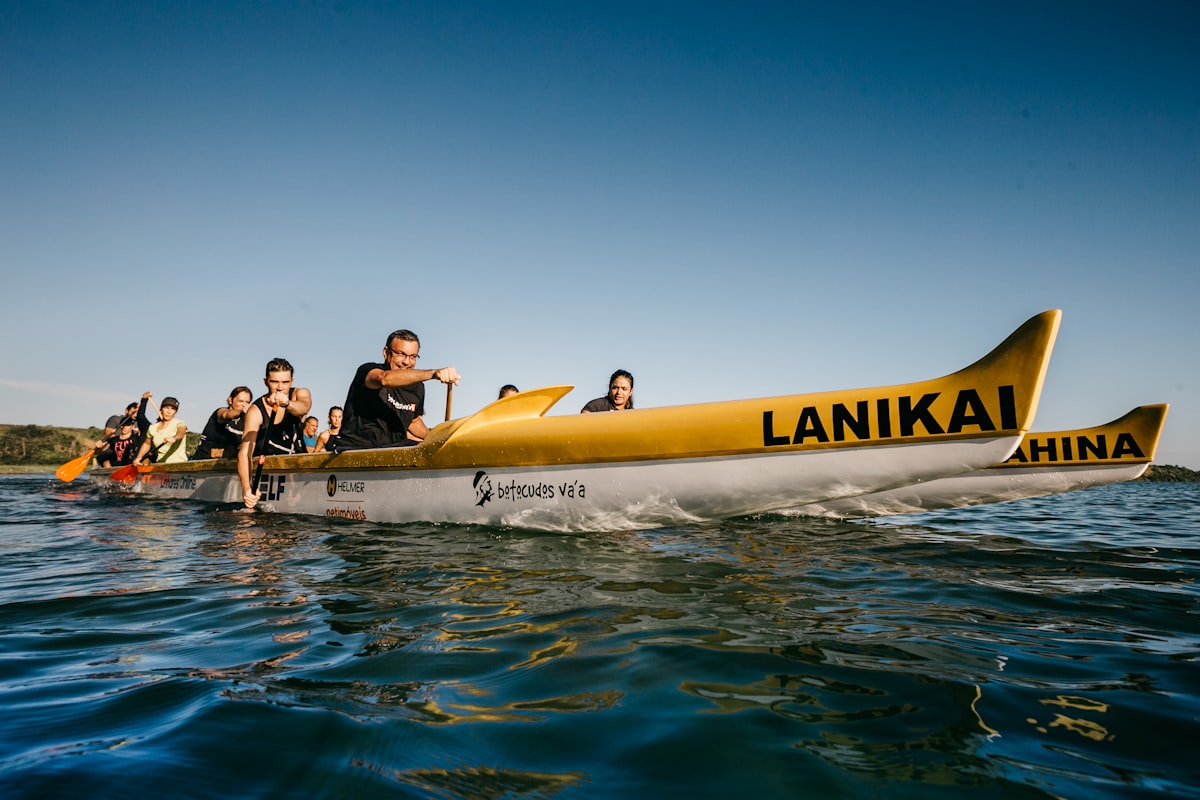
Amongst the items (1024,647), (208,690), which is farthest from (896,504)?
(208,690)

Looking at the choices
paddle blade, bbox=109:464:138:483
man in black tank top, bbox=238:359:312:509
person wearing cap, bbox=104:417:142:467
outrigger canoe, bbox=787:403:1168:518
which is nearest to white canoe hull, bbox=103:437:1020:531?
man in black tank top, bbox=238:359:312:509

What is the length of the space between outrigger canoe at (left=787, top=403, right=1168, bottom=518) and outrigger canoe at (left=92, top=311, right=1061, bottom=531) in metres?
2.61

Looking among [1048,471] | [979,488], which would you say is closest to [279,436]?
[979,488]

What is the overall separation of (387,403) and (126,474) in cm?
683

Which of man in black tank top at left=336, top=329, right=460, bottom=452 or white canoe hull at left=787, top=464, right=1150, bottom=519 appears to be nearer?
man in black tank top at left=336, top=329, right=460, bottom=452

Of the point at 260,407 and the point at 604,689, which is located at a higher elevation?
the point at 260,407

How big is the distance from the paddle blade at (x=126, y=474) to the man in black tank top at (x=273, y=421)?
3851 millimetres

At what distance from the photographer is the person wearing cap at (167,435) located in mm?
11594

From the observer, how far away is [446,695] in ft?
6.26

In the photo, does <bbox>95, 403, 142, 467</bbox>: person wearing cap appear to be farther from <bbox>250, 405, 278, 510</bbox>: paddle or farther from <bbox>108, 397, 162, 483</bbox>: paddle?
<bbox>250, 405, 278, 510</bbox>: paddle

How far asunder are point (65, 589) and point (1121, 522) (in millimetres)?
10410

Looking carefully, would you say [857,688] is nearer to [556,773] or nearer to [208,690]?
[556,773]

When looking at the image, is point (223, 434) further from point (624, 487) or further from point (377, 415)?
point (624, 487)

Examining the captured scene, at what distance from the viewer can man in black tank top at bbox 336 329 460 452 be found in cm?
622
